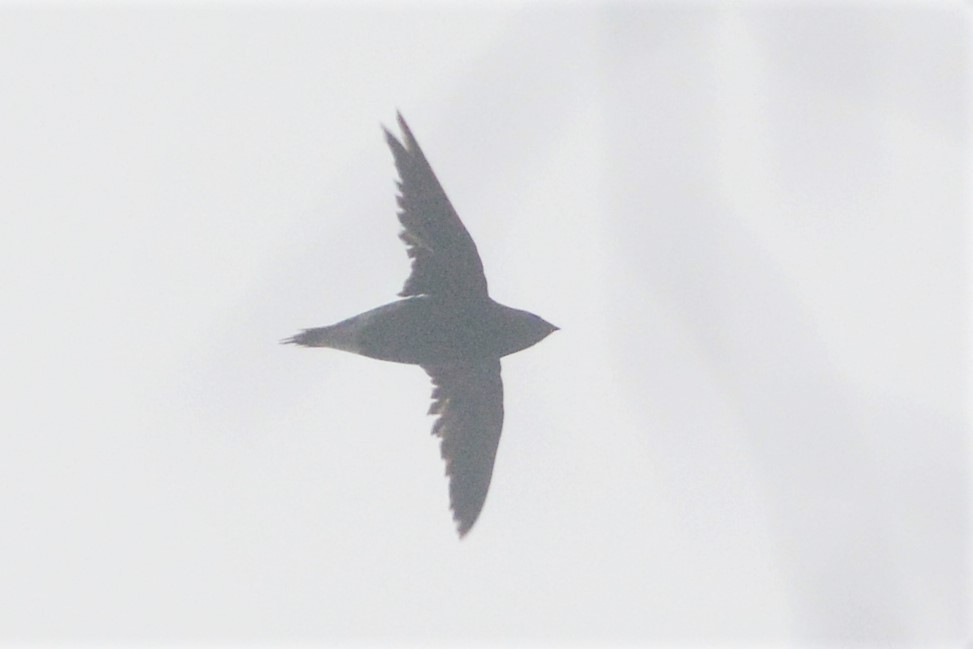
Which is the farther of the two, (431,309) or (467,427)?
(467,427)

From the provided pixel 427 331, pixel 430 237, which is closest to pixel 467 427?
pixel 427 331

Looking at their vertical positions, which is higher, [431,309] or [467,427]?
[431,309]

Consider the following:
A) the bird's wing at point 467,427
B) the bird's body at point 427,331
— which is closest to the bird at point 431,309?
the bird's body at point 427,331

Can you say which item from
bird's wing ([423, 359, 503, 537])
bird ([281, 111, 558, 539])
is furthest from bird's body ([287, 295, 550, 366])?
bird's wing ([423, 359, 503, 537])

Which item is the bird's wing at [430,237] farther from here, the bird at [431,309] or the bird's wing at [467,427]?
the bird's wing at [467,427]

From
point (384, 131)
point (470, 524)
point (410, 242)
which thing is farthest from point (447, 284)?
point (470, 524)

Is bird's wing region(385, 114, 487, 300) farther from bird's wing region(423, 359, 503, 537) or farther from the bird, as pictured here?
bird's wing region(423, 359, 503, 537)

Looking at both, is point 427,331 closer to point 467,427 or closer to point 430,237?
point 430,237

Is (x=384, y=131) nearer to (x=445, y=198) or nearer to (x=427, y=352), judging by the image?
(x=445, y=198)
